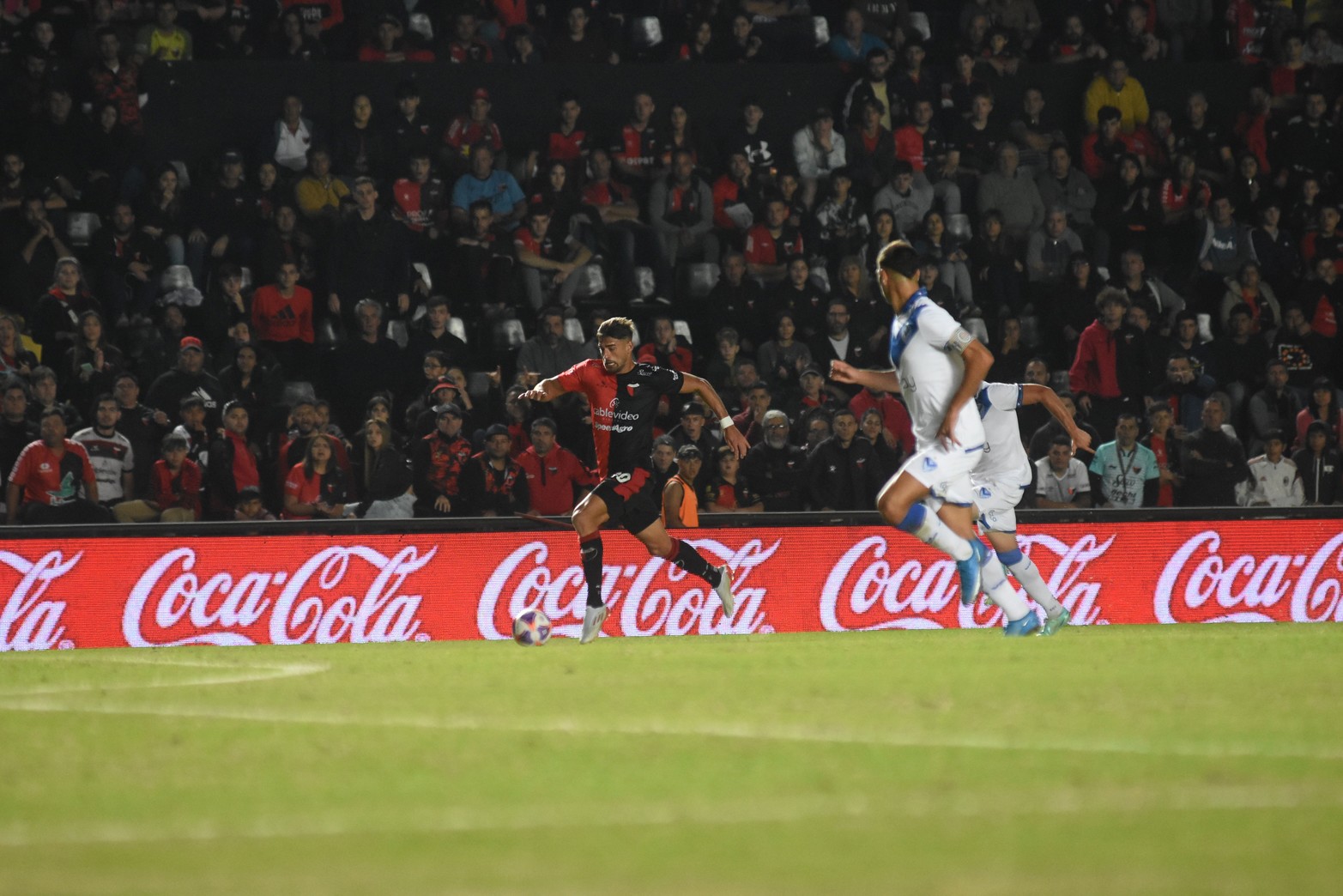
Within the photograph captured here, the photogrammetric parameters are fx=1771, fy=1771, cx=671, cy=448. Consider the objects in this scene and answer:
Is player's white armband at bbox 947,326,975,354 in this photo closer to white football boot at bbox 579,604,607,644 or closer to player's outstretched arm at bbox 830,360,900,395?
player's outstretched arm at bbox 830,360,900,395

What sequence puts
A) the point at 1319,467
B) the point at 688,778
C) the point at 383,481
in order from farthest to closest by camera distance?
the point at 1319,467 < the point at 383,481 < the point at 688,778

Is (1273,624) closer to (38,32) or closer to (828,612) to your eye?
(828,612)

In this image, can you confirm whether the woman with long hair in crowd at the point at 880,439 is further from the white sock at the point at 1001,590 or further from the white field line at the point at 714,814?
the white field line at the point at 714,814

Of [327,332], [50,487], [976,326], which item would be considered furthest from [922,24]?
[50,487]

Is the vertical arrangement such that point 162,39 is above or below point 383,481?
above

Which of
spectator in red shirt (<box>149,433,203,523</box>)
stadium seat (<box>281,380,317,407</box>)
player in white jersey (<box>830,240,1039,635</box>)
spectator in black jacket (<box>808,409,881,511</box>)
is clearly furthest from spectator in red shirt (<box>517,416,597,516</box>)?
player in white jersey (<box>830,240,1039,635</box>)

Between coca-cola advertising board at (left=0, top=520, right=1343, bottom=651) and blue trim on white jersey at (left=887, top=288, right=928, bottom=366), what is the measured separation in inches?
168

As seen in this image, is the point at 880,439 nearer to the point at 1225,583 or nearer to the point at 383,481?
the point at 1225,583

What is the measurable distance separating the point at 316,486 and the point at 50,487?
2.22 m

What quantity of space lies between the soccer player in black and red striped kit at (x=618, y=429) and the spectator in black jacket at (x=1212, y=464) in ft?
21.4

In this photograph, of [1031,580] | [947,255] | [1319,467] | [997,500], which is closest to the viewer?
[1031,580]

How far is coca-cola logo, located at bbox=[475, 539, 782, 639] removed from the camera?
570 inches

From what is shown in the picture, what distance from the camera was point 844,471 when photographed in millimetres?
16344

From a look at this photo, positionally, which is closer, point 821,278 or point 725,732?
point 725,732
